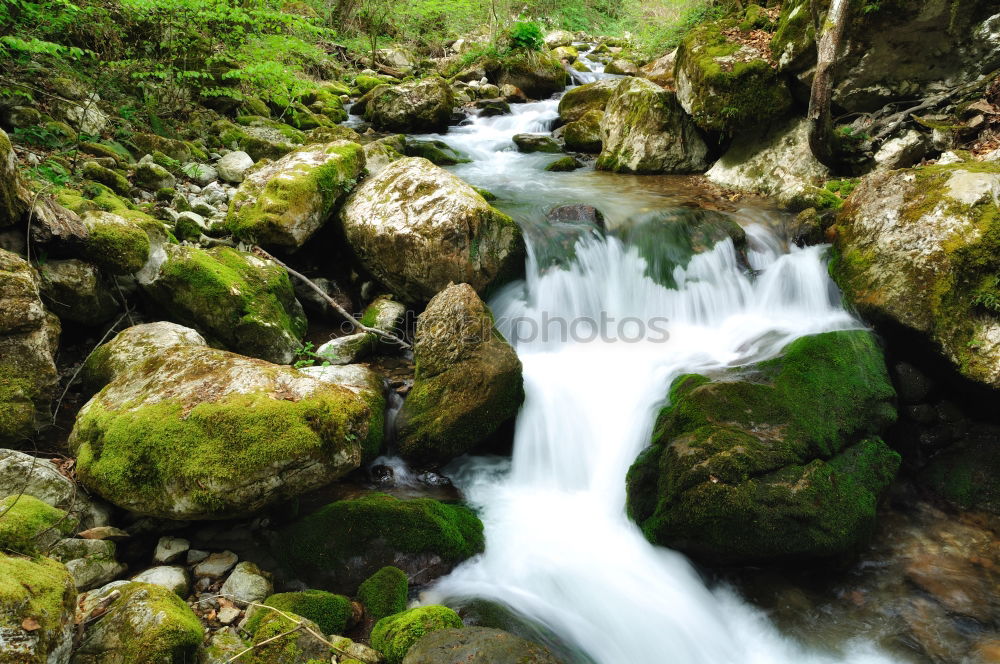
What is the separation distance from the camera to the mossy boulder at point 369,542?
135 inches

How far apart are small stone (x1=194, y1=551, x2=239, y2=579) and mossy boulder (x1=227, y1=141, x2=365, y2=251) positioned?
12.1ft

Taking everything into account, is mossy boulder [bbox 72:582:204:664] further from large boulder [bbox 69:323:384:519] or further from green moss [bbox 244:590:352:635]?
large boulder [bbox 69:323:384:519]

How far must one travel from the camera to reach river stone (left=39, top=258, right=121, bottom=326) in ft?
13.0

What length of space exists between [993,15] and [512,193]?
669 cm

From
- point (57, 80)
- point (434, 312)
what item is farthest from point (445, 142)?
point (434, 312)

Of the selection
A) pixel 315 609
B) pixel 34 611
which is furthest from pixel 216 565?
pixel 34 611

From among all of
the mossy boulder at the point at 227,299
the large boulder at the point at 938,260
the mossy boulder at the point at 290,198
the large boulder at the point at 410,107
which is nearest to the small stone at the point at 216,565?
the mossy boulder at the point at 227,299

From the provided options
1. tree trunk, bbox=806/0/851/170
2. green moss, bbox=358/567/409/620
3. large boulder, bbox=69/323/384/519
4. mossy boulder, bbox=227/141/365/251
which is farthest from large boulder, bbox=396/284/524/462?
tree trunk, bbox=806/0/851/170

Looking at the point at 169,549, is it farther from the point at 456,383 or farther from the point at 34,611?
the point at 456,383

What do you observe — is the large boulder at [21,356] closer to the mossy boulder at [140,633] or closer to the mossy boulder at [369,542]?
the mossy boulder at [140,633]

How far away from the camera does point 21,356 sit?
10.9 ft

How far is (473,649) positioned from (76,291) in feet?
13.7

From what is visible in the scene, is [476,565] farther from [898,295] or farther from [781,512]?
[898,295]

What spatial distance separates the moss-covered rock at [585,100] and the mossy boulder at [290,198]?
8.47 m
